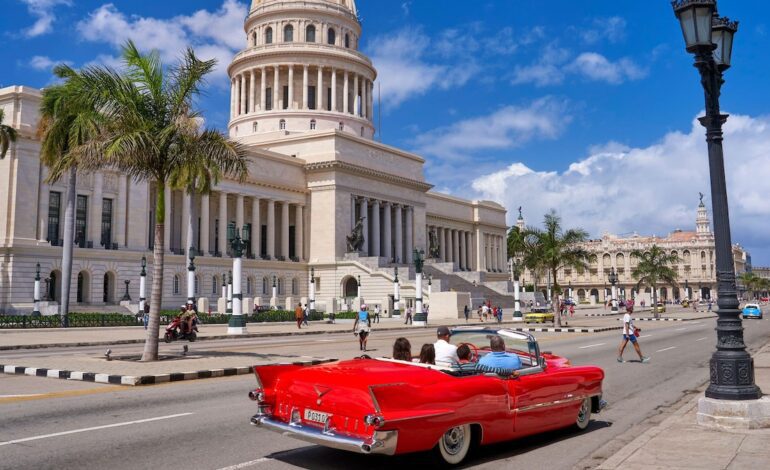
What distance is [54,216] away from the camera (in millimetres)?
50156

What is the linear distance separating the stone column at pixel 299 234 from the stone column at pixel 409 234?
14507 millimetres

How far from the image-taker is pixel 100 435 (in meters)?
8.46

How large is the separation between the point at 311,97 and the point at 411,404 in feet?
273

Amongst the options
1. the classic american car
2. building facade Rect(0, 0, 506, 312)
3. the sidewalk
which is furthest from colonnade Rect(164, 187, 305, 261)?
the sidewalk

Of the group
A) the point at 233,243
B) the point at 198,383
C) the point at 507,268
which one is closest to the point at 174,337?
the point at 233,243

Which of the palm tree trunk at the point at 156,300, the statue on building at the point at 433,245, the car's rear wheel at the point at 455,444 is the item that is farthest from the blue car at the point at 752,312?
the car's rear wheel at the point at 455,444

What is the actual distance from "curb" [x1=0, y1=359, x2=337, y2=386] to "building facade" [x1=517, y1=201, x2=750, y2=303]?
129923 mm

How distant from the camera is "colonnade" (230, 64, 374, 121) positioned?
85188mm

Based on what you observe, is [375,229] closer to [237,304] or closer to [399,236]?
[399,236]

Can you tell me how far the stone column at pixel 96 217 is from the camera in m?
51.8

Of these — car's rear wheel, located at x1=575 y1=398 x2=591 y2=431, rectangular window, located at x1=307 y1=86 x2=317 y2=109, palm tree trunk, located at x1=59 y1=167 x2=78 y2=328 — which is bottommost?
car's rear wheel, located at x1=575 y1=398 x2=591 y2=431

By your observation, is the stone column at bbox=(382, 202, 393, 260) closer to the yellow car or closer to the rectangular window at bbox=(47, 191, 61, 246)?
the yellow car

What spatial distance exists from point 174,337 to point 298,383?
20.5 m

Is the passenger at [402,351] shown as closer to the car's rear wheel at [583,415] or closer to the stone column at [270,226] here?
the car's rear wheel at [583,415]
